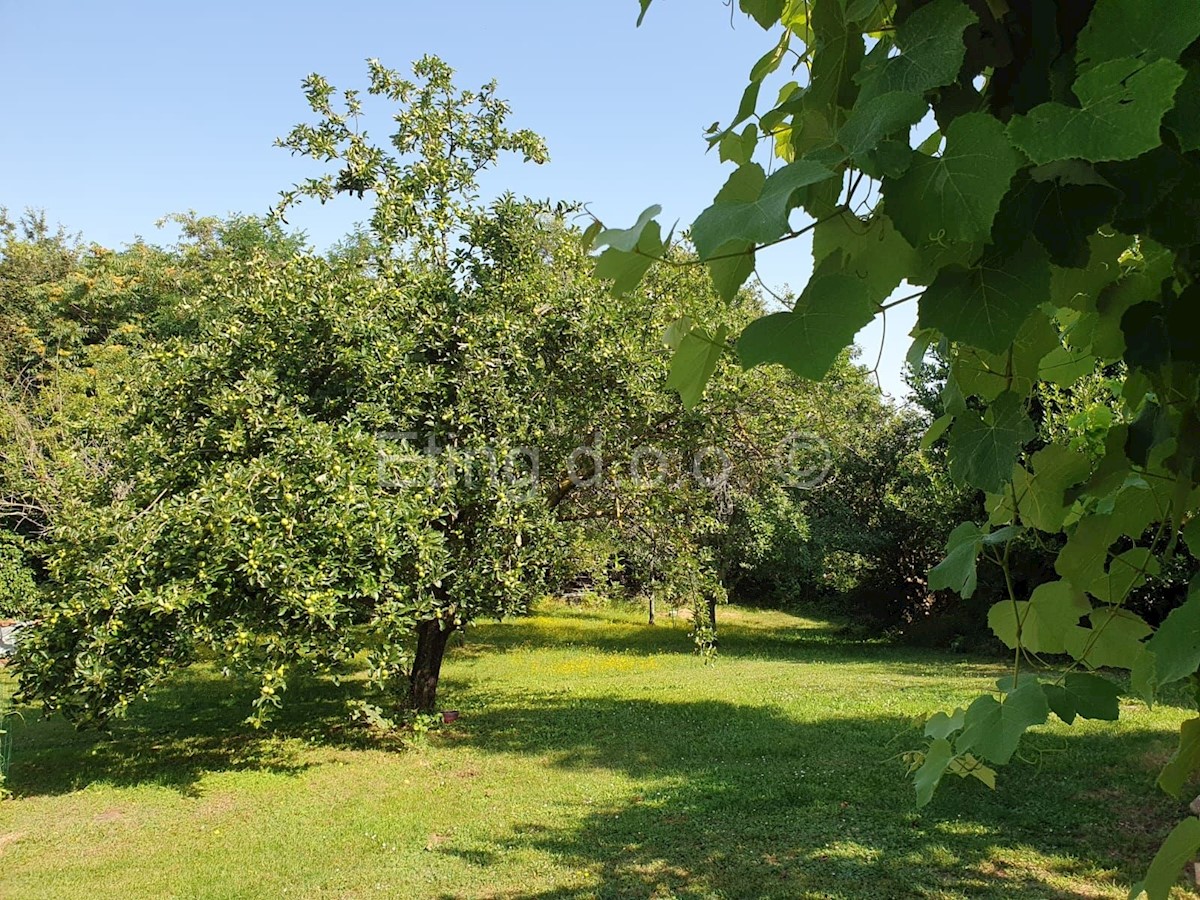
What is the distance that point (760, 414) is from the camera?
25.8 ft

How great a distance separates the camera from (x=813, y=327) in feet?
1.62

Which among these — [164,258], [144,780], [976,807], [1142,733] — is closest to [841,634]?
[1142,733]

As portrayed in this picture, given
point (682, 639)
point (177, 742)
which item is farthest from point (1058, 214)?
point (682, 639)

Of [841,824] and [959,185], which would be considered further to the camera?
[841,824]

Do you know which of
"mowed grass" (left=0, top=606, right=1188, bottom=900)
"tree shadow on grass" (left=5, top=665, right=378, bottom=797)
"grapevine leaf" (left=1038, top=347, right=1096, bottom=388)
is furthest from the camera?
"tree shadow on grass" (left=5, top=665, right=378, bottom=797)

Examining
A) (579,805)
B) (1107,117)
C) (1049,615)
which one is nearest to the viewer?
(1107,117)

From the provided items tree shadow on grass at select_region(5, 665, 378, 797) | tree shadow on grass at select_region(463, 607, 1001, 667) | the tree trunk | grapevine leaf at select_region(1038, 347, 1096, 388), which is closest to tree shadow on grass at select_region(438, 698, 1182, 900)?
the tree trunk

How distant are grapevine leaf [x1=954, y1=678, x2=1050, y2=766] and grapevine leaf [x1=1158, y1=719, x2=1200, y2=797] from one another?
222 millimetres

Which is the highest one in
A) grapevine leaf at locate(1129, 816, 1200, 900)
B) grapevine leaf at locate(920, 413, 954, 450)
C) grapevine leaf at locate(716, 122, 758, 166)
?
grapevine leaf at locate(716, 122, 758, 166)

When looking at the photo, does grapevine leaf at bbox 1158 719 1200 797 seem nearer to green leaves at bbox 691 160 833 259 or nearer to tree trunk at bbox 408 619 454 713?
green leaves at bbox 691 160 833 259

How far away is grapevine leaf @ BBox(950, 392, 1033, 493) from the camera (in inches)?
27.2

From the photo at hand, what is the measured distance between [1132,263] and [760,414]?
6.93m

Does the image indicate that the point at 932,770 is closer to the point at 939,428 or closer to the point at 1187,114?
the point at 939,428

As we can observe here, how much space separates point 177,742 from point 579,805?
179 inches
